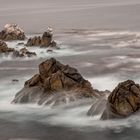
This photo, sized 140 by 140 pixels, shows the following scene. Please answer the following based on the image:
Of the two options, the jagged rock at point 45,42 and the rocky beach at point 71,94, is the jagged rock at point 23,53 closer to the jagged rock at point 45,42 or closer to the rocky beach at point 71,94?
the rocky beach at point 71,94

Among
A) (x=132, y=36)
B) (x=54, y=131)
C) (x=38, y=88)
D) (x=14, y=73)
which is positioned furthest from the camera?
(x=132, y=36)

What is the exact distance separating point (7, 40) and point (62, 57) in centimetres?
1397

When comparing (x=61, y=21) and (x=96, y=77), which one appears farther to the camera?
(x=61, y=21)

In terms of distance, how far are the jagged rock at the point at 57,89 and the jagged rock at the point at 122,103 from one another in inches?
120

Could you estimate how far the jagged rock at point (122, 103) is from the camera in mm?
22969

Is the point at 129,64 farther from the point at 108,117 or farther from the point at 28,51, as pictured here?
the point at 108,117

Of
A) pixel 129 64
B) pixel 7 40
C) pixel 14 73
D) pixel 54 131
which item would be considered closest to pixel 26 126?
pixel 54 131

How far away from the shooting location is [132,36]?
5534 centimetres

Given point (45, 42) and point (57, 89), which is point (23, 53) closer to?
point (45, 42)

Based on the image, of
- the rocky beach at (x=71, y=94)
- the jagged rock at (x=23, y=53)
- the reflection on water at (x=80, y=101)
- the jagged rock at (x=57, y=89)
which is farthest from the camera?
the jagged rock at (x=23, y=53)

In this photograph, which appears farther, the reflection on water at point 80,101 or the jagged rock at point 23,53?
the jagged rock at point 23,53

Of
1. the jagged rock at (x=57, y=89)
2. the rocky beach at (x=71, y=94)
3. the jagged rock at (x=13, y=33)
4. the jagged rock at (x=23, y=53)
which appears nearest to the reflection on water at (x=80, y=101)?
the rocky beach at (x=71, y=94)

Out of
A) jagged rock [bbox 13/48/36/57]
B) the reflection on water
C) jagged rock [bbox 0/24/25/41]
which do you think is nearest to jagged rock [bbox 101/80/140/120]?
the reflection on water

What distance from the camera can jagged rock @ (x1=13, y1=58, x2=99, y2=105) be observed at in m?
26.3
